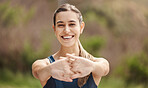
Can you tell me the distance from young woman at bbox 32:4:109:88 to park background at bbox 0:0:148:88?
297cm

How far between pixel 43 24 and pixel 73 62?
135 inches

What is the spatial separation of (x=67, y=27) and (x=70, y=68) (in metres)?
0.23

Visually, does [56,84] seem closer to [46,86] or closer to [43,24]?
[46,86]

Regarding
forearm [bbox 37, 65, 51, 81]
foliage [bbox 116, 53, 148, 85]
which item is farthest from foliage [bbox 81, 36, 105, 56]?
forearm [bbox 37, 65, 51, 81]

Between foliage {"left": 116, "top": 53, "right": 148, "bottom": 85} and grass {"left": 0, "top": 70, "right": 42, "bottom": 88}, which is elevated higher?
foliage {"left": 116, "top": 53, "right": 148, "bottom": 85}

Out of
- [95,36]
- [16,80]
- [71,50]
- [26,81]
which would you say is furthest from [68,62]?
[16,80]

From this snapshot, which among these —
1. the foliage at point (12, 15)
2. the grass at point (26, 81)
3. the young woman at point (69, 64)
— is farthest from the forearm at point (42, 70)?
the foliage at point (12, 15)

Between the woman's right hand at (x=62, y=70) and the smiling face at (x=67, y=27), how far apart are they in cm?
14

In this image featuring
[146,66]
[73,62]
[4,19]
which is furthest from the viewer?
[4,19]

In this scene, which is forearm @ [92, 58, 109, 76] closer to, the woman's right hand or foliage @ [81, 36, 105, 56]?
the woman's right hand

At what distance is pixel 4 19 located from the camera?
4.91 metres

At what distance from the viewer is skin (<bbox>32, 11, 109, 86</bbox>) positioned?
1357 mm

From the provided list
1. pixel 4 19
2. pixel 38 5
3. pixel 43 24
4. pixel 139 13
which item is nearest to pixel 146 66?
pixel 139 13

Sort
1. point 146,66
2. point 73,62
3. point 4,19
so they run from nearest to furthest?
1. point 73,62
2. point 146,66
3. point 4,19
